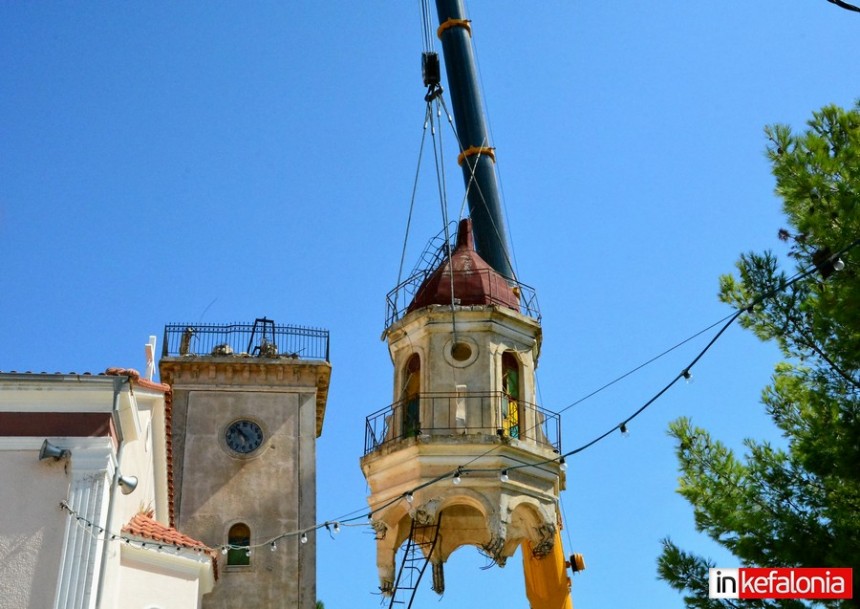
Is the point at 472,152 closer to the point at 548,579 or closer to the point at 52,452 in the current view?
the point at 548,579

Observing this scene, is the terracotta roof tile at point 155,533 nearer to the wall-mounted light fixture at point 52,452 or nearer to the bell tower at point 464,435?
the wall-mounted light fixture at point 52,452

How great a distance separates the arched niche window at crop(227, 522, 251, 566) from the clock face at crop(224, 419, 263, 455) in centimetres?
210

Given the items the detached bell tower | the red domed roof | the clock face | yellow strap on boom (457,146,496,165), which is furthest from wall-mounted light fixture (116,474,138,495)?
yellow strap on boom (457,146,496,165)

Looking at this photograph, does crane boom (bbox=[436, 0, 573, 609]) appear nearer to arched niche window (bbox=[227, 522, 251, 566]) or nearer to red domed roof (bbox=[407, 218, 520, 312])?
red domed roof (bbox=[407, 218, 520, 312])

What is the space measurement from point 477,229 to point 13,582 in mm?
21023

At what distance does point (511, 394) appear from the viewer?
2466 centimetres

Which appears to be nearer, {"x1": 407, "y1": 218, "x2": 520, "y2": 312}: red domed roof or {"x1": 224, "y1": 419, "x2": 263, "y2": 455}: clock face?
{"x1": 407, "y1": 218, "x2": 520, "y2": 312}: red domed roof

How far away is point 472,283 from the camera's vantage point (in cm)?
2562

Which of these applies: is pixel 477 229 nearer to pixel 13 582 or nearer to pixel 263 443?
pixel 263 443

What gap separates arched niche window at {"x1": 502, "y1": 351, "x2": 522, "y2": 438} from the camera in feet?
79.3

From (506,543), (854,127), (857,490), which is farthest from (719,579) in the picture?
(506,543)

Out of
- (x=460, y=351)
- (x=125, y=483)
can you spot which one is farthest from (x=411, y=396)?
Result: (x=125, y=483)

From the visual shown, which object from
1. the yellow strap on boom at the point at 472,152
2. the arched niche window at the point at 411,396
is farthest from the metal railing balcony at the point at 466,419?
the yellow strap on boom at the point at 472,152

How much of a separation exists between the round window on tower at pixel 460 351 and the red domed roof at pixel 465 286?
95 centimetres
